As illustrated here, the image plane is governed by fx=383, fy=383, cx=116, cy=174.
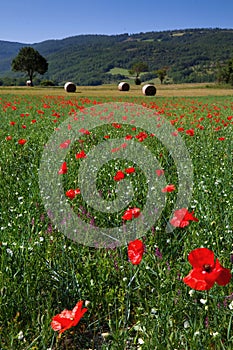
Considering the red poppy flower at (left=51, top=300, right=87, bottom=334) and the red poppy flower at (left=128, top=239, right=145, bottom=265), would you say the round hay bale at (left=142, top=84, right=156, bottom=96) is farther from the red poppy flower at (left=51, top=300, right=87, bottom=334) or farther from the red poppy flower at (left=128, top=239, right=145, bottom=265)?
the red poppy flower at (left=51, top=300, right=87, bottom=334)

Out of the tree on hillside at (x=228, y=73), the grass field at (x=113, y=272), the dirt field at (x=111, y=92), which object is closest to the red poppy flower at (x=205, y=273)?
the grass field at (x=113, y=272)

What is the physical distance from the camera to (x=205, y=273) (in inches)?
62.1

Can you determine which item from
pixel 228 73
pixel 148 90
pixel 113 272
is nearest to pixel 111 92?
pixel 148 90

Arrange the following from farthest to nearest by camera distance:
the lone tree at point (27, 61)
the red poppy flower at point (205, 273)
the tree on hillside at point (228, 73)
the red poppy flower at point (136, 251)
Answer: the lone tree at point (27, 61) < the tree on hillside at point (228, 73) < the red poppy flower at point (136, 251) < the red poppy flower at point (205, 273)

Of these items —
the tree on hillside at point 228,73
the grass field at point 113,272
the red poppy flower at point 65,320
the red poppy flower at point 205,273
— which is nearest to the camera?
the red poppy flower at point 205,273

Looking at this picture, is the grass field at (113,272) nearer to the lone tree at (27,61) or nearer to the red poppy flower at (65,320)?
the red poppy flower at (65,320)

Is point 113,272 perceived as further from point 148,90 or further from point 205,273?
point 148,90

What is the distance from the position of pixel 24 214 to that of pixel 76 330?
162 centimetres

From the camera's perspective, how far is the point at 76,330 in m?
2.46

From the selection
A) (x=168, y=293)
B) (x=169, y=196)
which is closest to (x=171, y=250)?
(x=168, y=293)

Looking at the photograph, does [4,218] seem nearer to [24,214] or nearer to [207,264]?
[24,214]

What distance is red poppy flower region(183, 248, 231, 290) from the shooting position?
1.56 meters

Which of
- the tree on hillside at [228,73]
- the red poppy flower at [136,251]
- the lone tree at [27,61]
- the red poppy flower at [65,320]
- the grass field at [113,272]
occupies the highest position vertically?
the lone tree at [27,61]

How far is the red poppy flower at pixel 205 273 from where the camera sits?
1.56m
